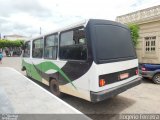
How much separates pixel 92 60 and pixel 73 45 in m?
1.06

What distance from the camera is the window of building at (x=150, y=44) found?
14.3m

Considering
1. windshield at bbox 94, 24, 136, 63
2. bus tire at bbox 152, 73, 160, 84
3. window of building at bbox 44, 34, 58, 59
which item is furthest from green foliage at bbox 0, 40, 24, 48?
windshield at bbox 94, 24, 136, 63

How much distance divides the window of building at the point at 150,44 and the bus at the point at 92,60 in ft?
29.2

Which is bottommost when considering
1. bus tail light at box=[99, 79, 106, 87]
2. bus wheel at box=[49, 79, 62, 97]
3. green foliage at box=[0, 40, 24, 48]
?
bus wheel at box=[49, 79, 62, 97]

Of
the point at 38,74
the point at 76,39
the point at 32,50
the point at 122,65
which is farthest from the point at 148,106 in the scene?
the point at 32,50

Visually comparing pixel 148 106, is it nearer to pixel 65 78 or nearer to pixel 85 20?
pixel 65 78

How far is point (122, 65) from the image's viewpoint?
556 cm

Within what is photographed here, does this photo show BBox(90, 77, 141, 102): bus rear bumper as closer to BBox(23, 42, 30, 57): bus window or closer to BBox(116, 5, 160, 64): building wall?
BBox(23, 42, 30, 57): bus window

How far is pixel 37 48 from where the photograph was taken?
28.4 ft

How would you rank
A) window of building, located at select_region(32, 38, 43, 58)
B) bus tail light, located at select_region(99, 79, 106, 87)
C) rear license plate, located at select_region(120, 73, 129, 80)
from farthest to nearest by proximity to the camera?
window of building, located at select_region(32, 38, 43, 58) < rear license plate, located at select_region(120, 73, 129, 80) < bus tail light, located at select_region(99, 79, 106, 87)

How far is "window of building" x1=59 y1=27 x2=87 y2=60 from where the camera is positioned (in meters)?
5.04

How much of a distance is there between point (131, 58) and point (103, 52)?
1.62 meters

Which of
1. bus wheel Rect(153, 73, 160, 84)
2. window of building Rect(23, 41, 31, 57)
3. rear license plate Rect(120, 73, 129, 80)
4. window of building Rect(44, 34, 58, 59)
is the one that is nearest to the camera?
rear license plate Rect(120, 73, 129, 80)

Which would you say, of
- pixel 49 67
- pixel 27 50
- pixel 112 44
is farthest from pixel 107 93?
pixel 27 50
